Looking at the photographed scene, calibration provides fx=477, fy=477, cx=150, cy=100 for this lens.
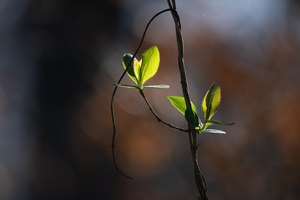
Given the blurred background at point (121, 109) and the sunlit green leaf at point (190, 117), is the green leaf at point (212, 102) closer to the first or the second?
the sunlit green leaf at point (190, 117)

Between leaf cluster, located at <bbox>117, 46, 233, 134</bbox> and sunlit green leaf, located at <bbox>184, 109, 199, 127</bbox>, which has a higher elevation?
leaf cluster, located at <bbox>117, 46, 233, 134</bbox>

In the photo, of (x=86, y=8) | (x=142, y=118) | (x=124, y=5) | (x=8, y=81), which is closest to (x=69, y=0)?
(x=86, y=8)

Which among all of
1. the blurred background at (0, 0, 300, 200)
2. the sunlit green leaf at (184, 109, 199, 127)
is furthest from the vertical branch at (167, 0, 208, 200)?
the blurred background at (0, 0, 300, 200)

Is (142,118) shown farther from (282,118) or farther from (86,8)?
(282,118)

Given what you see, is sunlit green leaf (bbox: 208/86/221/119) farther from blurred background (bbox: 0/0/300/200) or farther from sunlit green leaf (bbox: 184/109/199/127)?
blurred background (bbox: 0/0/300/200)

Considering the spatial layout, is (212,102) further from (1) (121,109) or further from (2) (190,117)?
(1) (121,109)

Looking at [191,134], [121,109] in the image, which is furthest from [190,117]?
[121,109]

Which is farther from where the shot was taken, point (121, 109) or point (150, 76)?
point (121, 109)

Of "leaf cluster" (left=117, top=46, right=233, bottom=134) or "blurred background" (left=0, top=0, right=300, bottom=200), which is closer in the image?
"leaf cluster" (left=117, top=46, right=233, bottom=134)
